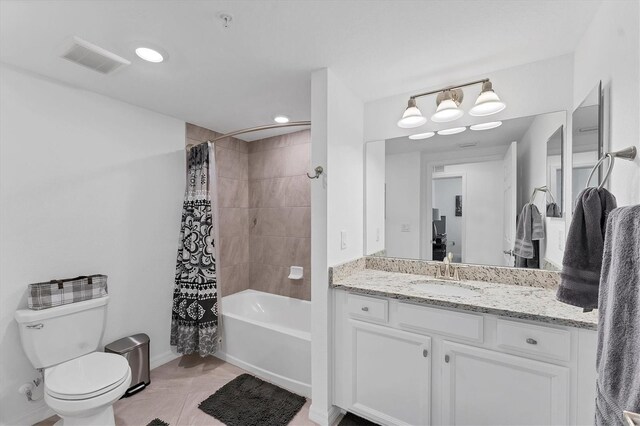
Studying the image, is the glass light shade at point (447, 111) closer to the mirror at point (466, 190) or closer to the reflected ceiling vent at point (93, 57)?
the mirror at point (466, 190)

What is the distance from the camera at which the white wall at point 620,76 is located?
0.98 metres

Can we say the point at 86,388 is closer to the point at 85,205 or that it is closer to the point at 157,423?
the point at 157,423

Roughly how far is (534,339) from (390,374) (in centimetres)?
77

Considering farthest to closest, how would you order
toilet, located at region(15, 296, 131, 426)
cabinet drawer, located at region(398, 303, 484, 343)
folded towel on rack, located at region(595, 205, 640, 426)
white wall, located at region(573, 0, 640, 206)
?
toilet, located at region(15, 296, 131, 426)
cabinet drawer, located at region(398, 303, 484, 343)
white wall, located at region(573, 0, 640, 206)
folded towel on rack, located at region(595, 205, 640, 426)

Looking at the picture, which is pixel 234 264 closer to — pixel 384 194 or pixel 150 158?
pixel 150 158

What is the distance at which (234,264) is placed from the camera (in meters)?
3.29

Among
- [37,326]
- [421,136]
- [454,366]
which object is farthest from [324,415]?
[421,136]

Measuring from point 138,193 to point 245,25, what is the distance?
1786 millimetres

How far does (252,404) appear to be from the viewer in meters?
2.06

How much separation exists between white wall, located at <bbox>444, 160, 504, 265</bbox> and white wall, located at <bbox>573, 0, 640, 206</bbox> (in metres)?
0.68

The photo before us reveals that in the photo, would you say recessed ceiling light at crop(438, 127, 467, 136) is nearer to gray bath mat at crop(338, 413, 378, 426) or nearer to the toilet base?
gray bath mat at crop(338, 413, 378, 426)

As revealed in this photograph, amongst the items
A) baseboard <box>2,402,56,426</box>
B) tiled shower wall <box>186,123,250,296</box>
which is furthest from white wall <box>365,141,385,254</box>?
baseboard <box>2,402,56,426</box>

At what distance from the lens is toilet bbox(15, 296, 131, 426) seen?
1.54 metres

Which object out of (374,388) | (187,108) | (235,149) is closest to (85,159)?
(187,108)
